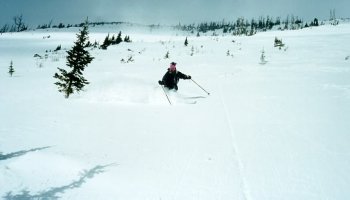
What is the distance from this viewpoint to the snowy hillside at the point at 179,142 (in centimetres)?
428

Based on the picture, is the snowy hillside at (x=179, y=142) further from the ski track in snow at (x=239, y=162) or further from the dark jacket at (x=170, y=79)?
the dark jacket at (x=170, y=79)

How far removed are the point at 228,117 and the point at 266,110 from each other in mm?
1290

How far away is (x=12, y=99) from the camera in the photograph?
10.7m

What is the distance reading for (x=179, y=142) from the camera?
6.43m

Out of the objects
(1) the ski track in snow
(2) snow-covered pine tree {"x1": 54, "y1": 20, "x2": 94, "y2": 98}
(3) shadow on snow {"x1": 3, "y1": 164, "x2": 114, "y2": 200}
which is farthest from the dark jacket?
(3) shadow on snow {"x1": 3, "y1": 164, "x2": 114, "y2": 200}

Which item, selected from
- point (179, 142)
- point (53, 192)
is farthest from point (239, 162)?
point (53, 192)

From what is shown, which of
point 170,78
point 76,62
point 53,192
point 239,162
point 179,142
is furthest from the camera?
point 76,62

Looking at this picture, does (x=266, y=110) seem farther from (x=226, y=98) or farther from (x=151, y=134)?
(x=151, y=134)

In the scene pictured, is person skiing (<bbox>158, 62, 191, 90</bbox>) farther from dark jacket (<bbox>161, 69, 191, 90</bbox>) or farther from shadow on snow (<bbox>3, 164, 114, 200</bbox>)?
shadow on snow (<bbox>3, 164, 114, 200</bbox>)

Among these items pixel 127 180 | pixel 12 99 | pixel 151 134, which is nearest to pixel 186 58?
pixel 12 99

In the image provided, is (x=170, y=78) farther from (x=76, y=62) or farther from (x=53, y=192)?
(x=53, y=192)

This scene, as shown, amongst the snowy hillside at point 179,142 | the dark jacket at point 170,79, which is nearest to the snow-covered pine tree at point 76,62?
the snowy hillside at point 179,142

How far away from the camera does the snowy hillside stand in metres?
4.28

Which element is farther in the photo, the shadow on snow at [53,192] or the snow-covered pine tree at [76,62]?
the snow-covered pine tree at [76,62]
